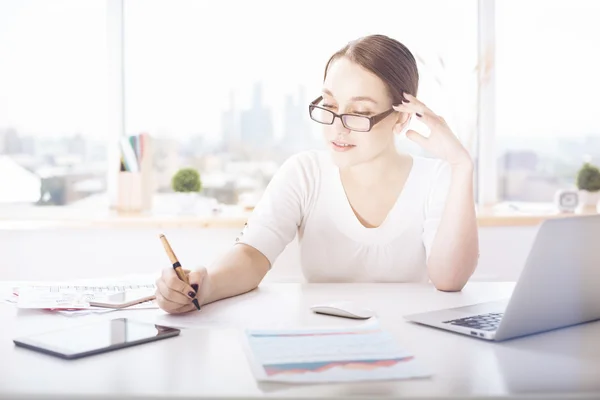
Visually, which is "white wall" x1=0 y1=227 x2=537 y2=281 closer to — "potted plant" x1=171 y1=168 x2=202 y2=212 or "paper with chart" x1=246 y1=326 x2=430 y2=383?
"potted plant" x1=171 y1=168 x2=202 y2=212

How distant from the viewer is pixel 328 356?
109 centimetres

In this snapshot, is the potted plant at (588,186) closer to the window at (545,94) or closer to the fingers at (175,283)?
the window at (545,94)

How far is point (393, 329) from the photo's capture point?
1.34 metres

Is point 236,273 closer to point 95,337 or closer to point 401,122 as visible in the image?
point 95,337

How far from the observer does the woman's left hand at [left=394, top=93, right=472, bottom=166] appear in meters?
1.92

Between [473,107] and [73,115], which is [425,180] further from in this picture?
[73,115]

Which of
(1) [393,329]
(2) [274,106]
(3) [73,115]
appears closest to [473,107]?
(2) [274,106]

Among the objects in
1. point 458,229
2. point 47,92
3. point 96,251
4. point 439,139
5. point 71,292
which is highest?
point 47,92

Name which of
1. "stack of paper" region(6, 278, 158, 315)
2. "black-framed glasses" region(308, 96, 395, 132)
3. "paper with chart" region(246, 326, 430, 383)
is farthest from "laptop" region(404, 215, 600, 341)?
"black-framed glasses" region(308, 96, 395, 132)

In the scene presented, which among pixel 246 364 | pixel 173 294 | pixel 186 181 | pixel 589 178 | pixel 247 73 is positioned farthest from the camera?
pixel 247 73

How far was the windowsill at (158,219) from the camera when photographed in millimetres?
2969

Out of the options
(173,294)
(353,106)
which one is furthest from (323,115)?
(173,294)

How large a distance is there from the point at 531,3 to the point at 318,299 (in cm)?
241

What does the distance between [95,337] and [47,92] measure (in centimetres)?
243
